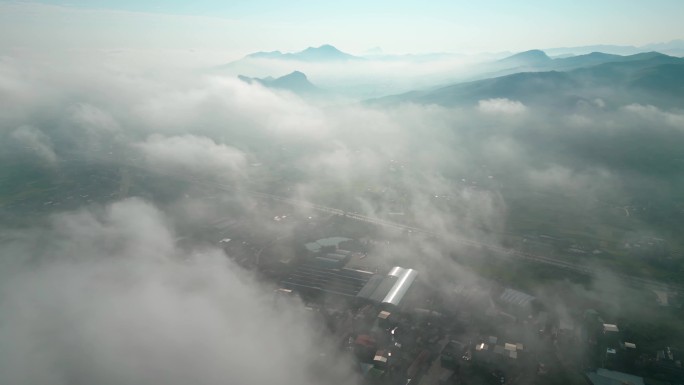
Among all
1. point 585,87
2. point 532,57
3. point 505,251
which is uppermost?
point 532,57

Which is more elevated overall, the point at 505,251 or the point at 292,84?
the point at 292,84

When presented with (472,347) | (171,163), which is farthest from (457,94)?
(472,347)

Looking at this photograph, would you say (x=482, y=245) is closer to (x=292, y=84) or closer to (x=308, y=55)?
(x=292, y=84)

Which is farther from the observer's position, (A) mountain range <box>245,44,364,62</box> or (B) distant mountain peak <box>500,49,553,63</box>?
(A) mountain range <box>245,44,364,62</box>

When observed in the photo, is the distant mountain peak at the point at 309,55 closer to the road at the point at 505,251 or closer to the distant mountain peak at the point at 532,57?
the distant mountain peak at the point at 532,57

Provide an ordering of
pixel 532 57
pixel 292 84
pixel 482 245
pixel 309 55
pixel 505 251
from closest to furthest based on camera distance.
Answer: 1. pixel 505 251
2. pixel 482 245
3. pixel 292 84
4. pixel 532 57
5. pixel 309 55

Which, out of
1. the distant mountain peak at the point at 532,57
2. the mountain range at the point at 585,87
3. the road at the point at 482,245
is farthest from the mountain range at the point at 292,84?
the distant mountain peak at the point at 532,57

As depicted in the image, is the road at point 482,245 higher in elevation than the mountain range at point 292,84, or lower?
lower

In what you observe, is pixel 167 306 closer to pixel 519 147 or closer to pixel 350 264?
pixel 350 264

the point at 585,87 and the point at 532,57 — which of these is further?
the point at 532,57

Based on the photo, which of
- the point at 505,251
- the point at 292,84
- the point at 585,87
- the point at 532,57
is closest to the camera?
the point at 505,251

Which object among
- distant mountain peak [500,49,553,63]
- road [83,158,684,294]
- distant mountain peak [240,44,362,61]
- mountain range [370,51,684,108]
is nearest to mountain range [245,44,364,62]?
distant mountain peak [240,44,362,61]

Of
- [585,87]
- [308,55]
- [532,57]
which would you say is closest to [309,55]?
[308,55]

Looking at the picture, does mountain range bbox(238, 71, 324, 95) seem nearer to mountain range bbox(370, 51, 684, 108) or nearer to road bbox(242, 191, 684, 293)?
mountain range bbox(370, 51, 684, 108)
